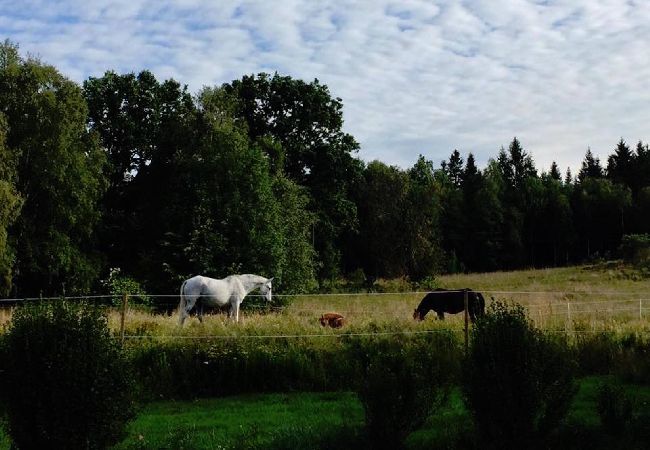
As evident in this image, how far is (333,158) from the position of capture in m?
40.7

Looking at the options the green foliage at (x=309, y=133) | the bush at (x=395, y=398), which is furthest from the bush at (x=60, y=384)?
the green foliage at (x=309, y=133)

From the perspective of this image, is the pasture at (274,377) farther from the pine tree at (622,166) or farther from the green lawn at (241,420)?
the pine tree at (622,166)

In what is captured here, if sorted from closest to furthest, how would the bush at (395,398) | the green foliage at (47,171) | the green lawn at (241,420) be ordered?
the bush at (395,398) < the green lawn at (241,420) < the green foliage at (47,171)

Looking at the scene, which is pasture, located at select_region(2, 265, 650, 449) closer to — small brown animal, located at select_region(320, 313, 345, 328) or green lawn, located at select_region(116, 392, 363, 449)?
green lawn, located at select_region(116, 392, 363, 449)

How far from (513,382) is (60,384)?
18.3 ft

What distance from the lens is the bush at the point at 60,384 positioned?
25.1 feet

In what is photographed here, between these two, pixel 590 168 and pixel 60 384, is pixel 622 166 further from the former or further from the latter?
pixel 60 384

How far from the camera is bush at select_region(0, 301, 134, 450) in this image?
25.1 ft

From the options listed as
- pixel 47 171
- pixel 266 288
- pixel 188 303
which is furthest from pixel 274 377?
pixel 47 171

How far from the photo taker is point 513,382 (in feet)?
27.6

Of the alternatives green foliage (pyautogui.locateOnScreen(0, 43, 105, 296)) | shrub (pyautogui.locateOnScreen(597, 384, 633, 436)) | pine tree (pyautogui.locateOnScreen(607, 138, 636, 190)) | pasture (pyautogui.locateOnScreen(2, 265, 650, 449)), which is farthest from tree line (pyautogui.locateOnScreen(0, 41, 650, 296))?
pine tree (pyautogui.locateOnScreen(607, 138, 636, 190))

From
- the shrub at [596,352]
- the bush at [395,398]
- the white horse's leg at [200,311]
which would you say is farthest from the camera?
the white horse's leg at [200,311]

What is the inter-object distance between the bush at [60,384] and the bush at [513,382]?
454 centimetres

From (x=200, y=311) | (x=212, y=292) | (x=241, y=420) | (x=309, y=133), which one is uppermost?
(x=309, y=133)
